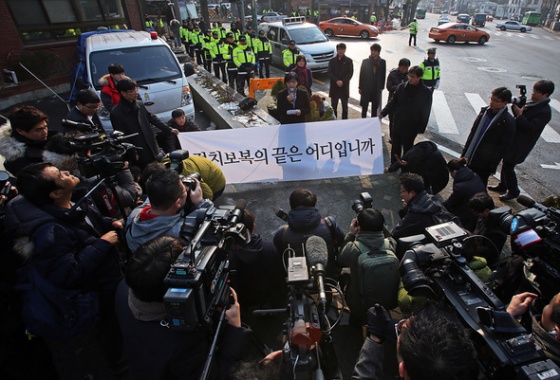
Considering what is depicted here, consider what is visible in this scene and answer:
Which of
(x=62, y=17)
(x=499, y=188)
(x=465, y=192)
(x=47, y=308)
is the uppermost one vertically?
(x=62, y=17)

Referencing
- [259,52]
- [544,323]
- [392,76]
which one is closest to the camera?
[544,323]

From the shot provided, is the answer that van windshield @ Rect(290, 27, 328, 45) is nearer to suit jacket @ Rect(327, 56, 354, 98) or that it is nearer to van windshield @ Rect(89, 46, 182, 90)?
suit jacket @ Rect(327, 56, 354, 98)

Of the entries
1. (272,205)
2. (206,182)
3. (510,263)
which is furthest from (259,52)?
(510,263)

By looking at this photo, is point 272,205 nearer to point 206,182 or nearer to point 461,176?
point 206,182

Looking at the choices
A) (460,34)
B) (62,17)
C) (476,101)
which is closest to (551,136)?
(476,101)

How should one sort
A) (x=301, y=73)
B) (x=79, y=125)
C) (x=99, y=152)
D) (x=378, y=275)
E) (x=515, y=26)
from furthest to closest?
(x=515, y=26), (x=301, y=73), (x=79, y=125), (x=99, y=152), (x=378, y=275)

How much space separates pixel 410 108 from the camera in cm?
527

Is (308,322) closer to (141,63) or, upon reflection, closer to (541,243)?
(541,243)

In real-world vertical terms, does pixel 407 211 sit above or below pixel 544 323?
below

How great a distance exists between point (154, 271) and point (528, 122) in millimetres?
5415

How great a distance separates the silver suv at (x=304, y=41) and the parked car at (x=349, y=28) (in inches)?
433

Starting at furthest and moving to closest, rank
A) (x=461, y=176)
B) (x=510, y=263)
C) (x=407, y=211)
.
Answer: (x=461, y=176), (x=407, y=211), (x=510, y=263)

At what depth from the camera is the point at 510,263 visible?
2.63 meters

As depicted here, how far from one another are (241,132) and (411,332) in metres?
4.44
